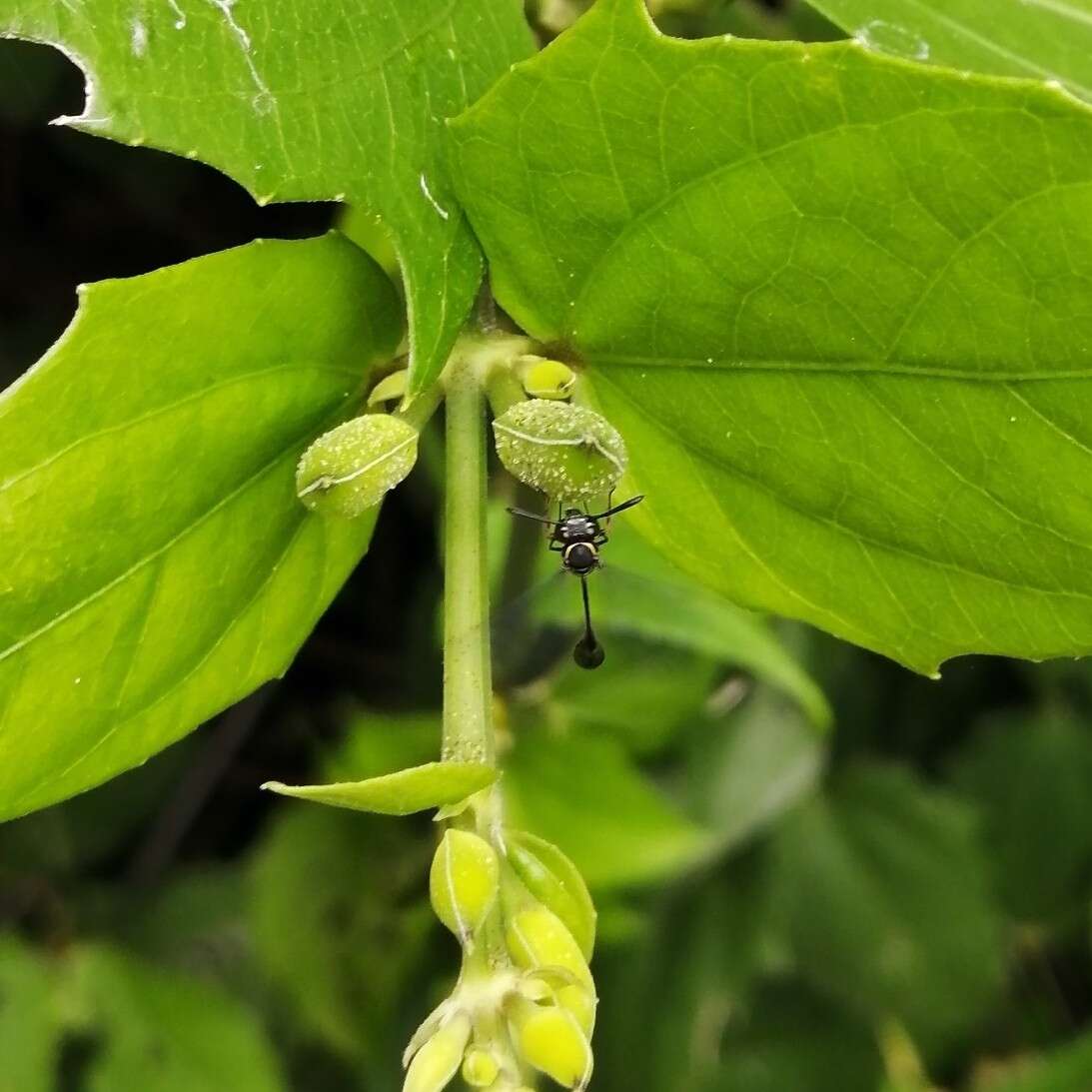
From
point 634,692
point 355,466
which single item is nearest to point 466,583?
point 355,466

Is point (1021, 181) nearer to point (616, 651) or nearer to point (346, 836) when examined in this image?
point (616, 651)

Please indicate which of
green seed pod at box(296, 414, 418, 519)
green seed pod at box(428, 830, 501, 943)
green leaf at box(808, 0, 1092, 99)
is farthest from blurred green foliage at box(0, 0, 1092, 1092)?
green seed pod at box(428, 830, 501, 943)

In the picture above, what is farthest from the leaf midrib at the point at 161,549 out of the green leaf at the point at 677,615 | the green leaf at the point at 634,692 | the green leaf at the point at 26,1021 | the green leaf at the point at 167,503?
the green leaf at the point at 26,1021

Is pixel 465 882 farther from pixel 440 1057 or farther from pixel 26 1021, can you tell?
pixel 26 1021

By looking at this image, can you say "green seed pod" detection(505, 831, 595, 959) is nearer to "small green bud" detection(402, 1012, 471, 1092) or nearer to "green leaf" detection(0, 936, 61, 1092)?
"small green bud" detection(402, 1012, 471, 1092)

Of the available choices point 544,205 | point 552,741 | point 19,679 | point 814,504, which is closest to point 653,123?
point 544,205
